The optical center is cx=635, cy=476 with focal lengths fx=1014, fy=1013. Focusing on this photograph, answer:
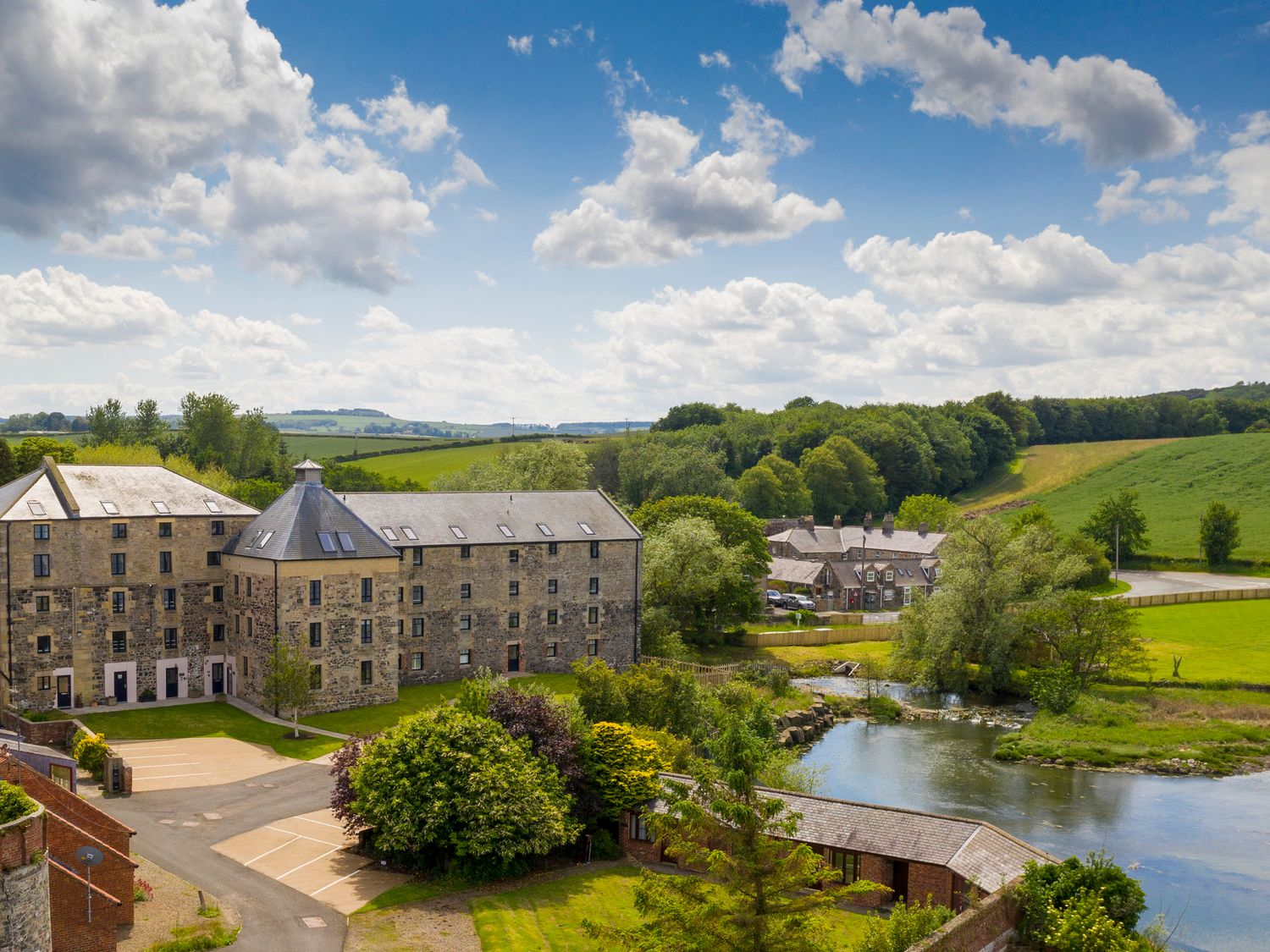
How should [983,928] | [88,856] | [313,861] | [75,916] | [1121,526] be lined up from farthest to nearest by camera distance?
1. [1121,526]
2. [313,861]
3. [88,856]
4. [983,928]
5. [75,916]

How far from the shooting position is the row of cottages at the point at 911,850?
2836 centimetres

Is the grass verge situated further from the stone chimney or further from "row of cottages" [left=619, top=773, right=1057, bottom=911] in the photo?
"row of cottages" [left=619, top=773, right=1057, bottom=911]

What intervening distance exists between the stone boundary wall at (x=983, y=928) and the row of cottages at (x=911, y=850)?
108cm

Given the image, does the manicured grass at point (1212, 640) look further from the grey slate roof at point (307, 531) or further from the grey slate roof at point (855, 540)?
the grey slate roof at point (307, 531)

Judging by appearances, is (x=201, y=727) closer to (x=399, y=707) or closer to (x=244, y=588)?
(x=244, y=588)

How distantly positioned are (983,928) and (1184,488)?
123223mm

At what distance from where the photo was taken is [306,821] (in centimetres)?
3494

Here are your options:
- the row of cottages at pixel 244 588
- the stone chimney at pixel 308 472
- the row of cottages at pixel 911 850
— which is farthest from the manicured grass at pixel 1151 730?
the stone chimney at pixel 308 472

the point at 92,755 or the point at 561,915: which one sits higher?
the point at 92,755

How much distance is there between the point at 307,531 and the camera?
49312mm

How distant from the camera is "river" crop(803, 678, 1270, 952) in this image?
107ft

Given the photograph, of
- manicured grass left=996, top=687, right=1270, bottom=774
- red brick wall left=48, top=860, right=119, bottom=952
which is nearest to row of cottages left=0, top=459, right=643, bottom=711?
red brick wall left=48, top=860, right=119, bottom=952

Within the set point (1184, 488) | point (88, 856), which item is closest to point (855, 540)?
point (1184, 488)

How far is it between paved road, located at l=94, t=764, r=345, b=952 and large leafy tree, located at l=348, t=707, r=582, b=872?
3.43m
